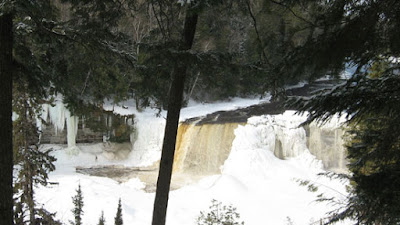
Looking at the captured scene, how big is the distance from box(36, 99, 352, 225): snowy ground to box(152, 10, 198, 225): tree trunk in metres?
4.02

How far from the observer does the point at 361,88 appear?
228 cm

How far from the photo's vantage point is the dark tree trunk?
302 cm

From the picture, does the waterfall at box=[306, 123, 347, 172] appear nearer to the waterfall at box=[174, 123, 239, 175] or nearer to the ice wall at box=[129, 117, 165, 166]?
the waterfall at box=[174, 123, 239, 175]

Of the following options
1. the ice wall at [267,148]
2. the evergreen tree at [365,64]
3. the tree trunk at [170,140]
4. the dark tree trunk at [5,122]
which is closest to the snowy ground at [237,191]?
the ice wall at [267,148]

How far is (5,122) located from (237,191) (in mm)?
9154

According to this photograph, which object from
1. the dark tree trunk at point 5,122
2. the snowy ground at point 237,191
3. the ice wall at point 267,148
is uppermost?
the dark tree trunk at point 5,122

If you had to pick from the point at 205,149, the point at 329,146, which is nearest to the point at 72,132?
the point at 205,149

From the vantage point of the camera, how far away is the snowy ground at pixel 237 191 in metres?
9.29

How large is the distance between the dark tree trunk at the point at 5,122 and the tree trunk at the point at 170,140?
166 cm

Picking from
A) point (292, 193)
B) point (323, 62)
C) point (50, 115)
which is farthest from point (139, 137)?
point (323, 62)

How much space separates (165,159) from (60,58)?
6.10ft

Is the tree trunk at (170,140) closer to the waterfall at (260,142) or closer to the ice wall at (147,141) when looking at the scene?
the waterfall at (260,142)

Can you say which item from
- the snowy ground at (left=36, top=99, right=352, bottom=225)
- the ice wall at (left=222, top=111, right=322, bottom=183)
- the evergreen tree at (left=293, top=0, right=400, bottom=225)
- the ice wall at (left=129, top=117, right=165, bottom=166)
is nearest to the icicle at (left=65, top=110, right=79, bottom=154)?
the snowy ground at (left=36, top=99, right=352, bottom=225)

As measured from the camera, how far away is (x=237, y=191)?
36.8ft
